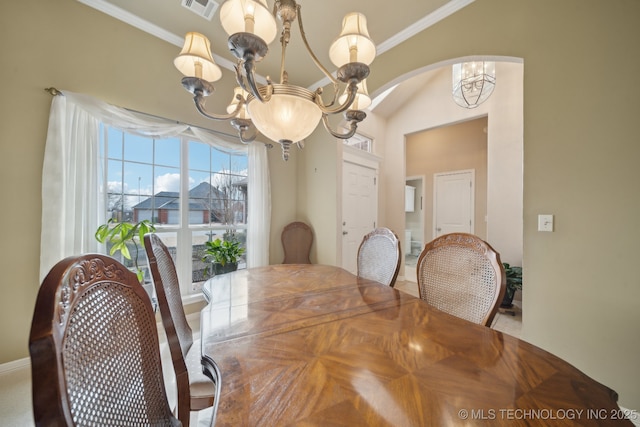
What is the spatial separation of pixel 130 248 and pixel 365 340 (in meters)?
2.57

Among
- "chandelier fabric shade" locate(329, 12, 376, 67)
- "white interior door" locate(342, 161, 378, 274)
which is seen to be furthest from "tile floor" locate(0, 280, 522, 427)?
"white interior door" locate(342, 161, 378, 274)

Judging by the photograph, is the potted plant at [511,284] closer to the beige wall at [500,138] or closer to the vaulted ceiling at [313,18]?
the beige wall at [500,138]

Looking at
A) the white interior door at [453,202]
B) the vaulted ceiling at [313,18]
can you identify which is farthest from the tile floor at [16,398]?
the white interior door at [453,202]

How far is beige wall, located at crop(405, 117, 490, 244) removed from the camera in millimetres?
4480

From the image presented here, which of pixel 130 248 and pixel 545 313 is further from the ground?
pixel 130 248

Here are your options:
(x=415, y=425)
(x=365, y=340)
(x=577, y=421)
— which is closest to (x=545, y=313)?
(x=577, y=421)

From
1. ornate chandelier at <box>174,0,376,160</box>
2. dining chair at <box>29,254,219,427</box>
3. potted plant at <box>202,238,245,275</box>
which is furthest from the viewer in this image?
potted plant at <box>202,238,245,275</box>

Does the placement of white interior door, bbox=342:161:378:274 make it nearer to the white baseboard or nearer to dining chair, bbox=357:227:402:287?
dining chair, bbox=357:227:402:287

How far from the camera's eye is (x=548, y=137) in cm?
164

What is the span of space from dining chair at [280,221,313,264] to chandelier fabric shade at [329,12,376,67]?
2.38 m

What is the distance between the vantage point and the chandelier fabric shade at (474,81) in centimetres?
302

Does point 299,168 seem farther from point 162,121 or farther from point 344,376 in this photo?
point 344,376

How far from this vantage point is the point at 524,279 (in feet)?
5.72

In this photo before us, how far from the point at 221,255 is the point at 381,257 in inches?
71.6
